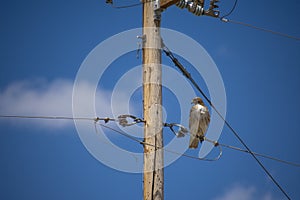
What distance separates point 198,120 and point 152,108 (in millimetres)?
1831

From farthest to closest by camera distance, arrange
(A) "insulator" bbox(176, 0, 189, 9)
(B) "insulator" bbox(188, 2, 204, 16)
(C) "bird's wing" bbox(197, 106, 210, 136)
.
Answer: (C) "bird's wing" bbox(197, 106, 210, 136) < (B) "insulator" bbox(188, 2, 204, 16) < (A) "insulator" bbox(176, 0, 189, 9)

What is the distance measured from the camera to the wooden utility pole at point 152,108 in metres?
5.88

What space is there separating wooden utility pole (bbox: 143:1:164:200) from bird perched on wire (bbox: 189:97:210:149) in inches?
49.4

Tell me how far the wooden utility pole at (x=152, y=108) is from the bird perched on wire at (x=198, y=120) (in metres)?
1.26

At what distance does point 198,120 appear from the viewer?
778 cm

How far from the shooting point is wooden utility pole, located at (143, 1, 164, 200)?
588cm

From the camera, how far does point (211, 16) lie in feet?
24.3

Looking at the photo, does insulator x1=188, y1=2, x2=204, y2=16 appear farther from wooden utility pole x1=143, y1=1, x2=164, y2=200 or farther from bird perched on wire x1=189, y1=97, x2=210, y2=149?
bird perched on wire x1=189, y1=97, x2=210, y2=149

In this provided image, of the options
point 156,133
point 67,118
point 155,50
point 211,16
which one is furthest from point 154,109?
point 211,16

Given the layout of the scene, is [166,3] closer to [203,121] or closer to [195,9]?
[195,9]

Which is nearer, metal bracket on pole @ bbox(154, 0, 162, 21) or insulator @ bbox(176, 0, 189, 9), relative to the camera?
metal bracket on pole @ bbox(154, 0, 162, 21)

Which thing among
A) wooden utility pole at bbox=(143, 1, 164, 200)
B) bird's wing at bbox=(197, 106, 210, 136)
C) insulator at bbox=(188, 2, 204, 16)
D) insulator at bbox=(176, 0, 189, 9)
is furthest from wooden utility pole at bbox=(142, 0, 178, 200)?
bird's wing at bbox=(197, 106, 210, 136)

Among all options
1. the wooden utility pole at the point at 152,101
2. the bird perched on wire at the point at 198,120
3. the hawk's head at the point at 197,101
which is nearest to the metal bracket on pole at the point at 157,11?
the wooden utility pole at the point at 152,101

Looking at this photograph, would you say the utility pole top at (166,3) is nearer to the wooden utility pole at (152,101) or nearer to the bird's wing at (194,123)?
the wooden utility pole at (152,101)
